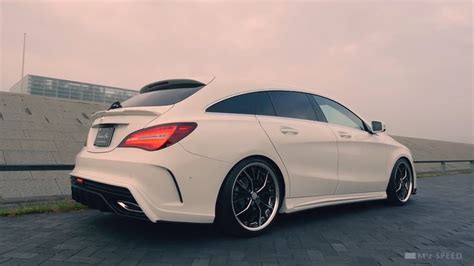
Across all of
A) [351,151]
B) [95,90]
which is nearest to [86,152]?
[351,151]

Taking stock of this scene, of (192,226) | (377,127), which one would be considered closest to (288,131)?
(192,226)

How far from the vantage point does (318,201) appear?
3.93m

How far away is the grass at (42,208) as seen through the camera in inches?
→ 161

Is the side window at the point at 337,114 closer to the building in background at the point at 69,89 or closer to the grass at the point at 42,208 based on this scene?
the grass at the point at 42,208

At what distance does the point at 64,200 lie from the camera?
493 cm

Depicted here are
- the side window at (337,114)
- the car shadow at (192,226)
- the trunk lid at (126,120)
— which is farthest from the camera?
the side window at (337,114)

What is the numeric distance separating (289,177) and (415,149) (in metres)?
19.4

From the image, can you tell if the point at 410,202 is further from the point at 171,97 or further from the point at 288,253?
the point at 171,97

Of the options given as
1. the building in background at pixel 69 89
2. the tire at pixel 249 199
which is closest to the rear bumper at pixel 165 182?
the tire at pixel 249 199

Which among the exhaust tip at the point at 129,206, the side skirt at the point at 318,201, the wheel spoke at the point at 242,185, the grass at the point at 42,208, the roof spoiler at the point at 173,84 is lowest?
the grass at the point at 42,208

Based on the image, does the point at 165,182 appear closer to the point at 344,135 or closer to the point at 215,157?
the point at 215,157

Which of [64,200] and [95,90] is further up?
[95,90]

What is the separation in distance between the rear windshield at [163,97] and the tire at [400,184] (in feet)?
11.3

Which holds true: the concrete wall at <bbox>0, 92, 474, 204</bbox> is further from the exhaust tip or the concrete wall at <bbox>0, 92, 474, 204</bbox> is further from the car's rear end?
the exhaust tip
